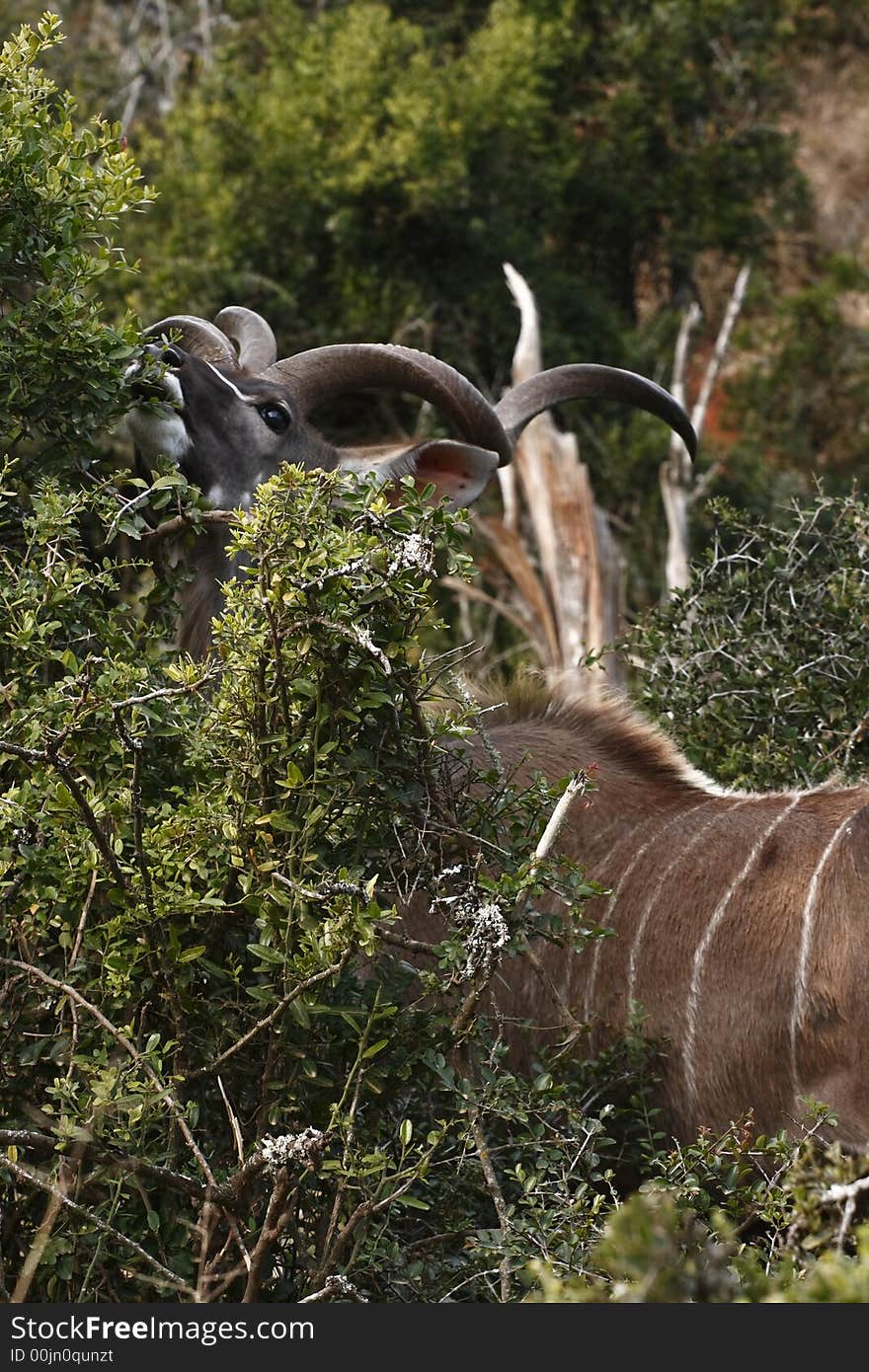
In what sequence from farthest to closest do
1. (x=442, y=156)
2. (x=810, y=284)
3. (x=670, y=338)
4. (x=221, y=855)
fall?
(x=810, y=284) < (x=670, y=338) < (x=442, y=156) < (x=221, y=855)

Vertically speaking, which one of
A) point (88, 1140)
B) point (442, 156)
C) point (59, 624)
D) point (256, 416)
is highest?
point (442, 156)

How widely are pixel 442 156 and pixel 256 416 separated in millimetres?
4476

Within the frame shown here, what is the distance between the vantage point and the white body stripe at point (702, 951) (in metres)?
2.87

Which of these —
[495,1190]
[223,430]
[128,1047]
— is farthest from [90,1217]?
[223,430]

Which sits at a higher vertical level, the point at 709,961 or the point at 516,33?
the point at 516,33

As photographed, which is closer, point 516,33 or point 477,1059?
point 477,1059

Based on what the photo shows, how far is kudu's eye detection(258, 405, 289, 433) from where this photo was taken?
3.91 meters

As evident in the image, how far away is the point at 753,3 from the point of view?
9.33m

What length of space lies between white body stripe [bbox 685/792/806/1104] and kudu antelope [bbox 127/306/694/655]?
121 cm

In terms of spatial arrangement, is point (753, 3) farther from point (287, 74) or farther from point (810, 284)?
point (287, 74)

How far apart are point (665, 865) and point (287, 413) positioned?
151 cm

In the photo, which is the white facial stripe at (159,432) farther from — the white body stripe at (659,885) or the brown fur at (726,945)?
→ the white body stripe at (659,885)

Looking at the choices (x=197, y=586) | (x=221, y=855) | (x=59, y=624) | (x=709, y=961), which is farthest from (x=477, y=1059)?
(x=197, y=586)

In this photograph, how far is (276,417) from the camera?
12.9 feet
